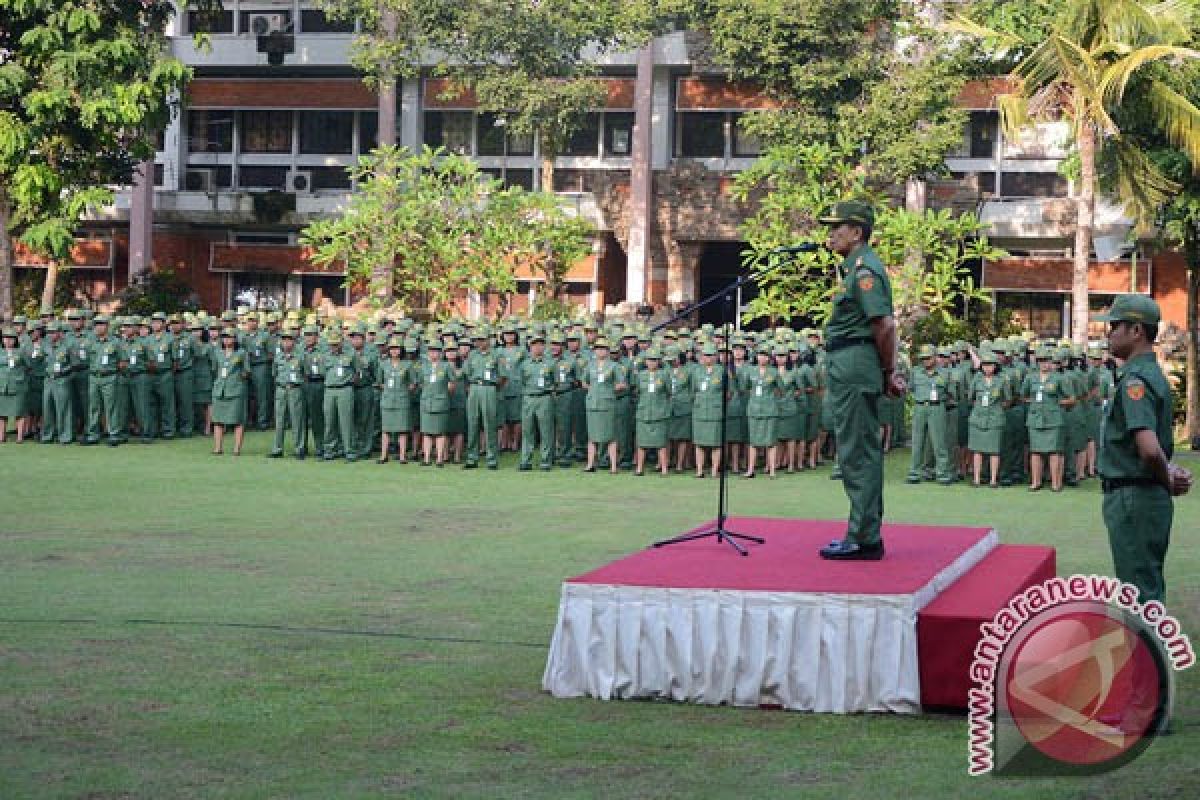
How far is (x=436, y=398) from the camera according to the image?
795 inches

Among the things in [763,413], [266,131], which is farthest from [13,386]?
[266,131]

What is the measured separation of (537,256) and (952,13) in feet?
29.6

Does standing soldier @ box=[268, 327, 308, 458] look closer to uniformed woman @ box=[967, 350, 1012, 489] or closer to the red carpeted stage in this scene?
uniformed woman @ box=[967, 350, 1012, 489]

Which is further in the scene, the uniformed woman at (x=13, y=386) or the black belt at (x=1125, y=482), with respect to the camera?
the uniformed woman at (x=13, y=386)

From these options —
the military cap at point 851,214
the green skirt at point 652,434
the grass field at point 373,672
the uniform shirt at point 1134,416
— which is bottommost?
the grass field at point 373,672

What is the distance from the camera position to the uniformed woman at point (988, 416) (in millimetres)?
19266

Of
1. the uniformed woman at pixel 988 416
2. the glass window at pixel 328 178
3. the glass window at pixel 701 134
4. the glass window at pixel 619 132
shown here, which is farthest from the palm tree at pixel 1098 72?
the glass window at pixel 328 178

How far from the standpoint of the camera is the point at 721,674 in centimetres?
755

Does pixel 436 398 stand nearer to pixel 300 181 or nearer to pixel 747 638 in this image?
pixel 747 638

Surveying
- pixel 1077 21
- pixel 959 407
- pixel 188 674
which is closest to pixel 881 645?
pixel 188 674

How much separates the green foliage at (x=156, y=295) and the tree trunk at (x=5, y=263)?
22.5 ft

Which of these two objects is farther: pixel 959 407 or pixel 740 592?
pixel 959 407

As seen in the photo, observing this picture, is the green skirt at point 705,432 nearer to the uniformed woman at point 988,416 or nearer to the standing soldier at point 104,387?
the uniformed woman at point 988,416

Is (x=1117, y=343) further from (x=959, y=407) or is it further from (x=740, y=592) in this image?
(x=959, y=407)
